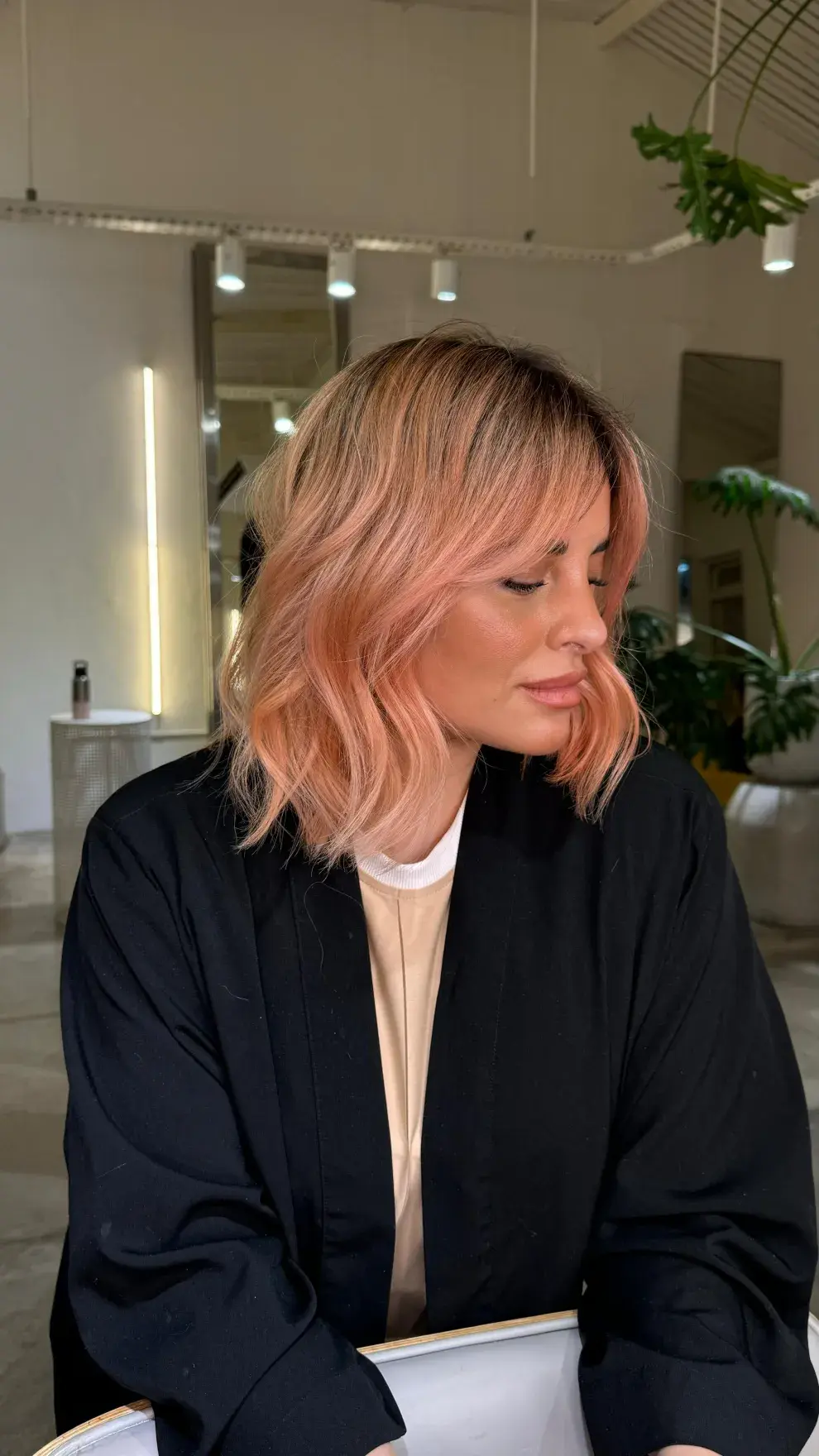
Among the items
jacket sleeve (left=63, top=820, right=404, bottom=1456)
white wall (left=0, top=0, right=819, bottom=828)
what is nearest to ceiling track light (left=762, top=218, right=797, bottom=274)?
white wall (left=0, top=0, right=819, bottom=828)

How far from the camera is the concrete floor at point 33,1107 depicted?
1.77 metres

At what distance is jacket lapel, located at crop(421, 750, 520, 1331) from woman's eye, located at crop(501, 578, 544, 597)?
0.84 feet

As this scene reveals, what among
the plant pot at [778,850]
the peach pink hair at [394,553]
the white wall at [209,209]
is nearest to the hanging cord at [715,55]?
the white wall at [209,209]

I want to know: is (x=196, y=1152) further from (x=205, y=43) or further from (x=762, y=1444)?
(x=205, y=43)

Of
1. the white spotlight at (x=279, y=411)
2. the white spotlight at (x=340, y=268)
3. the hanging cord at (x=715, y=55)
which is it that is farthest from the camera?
the white spotlight at (x=279, y=411)

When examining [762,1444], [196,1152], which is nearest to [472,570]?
[196,1152]

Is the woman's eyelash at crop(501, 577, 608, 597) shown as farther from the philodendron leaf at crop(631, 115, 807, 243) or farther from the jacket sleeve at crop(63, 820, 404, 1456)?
the philodendron leaf at crop(631, 115, 807, 243)

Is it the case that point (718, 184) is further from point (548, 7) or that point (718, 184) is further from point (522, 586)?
point (548, 7)

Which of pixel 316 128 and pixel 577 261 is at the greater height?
pixel 316 128

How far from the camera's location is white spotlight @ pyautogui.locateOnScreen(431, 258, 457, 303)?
4406 millimetres

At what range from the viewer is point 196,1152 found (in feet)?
2.82

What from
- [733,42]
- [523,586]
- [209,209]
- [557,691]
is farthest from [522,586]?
[733,42]

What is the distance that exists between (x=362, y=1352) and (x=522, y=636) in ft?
1.78

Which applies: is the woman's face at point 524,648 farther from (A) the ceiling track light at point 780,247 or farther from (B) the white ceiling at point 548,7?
(B) the white ceiling at point 548,7
